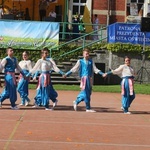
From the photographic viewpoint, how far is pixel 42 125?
1179 cm

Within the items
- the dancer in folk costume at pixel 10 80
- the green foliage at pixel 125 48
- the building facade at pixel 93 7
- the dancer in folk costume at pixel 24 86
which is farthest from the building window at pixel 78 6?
the dancer in folk costume at pixel 10 80

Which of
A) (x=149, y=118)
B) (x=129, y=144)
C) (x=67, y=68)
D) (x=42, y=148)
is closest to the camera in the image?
(x=42, y=148)

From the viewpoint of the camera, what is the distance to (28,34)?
92.1ft

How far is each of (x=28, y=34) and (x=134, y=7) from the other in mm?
8173

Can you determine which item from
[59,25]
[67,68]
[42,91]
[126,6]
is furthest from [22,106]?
[126,6]

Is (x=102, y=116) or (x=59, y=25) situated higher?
(x=59, y=25)

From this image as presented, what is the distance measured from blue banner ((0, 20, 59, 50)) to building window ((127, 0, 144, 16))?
21.4 feet

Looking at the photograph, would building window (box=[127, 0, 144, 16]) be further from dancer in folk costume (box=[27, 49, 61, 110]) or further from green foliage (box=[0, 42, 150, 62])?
dancer in folk costume (box=[27, 49, 61, 110])

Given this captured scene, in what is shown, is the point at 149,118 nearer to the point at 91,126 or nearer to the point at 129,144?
the point at 91,126

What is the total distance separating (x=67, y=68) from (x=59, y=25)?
285cm

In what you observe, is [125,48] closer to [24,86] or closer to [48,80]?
[24,86]

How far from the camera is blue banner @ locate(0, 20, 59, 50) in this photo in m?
28.0

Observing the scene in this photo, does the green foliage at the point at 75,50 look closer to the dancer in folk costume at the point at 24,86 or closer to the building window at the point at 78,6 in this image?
the building window at the point at 78,6

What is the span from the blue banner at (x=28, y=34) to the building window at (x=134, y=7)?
652 centimetres
